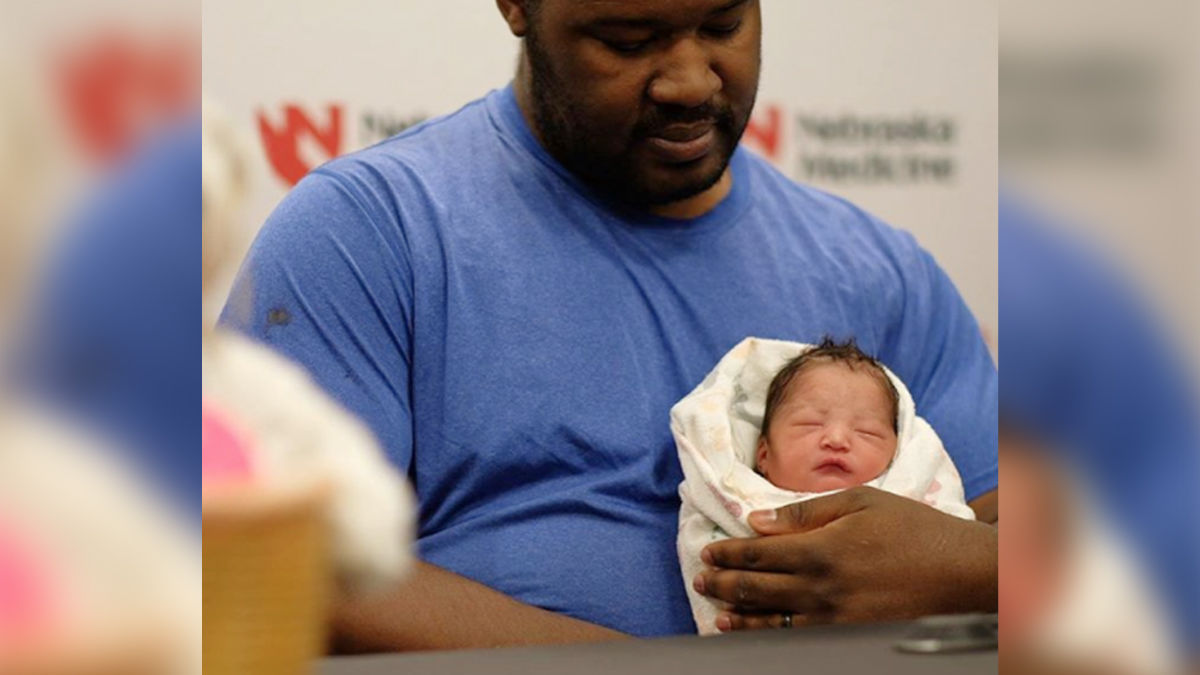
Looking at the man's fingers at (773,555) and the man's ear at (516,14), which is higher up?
the man's ear at (516,14)

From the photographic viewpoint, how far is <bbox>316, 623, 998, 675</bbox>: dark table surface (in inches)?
31.3

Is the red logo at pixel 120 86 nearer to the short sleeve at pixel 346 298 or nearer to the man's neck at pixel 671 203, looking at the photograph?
the short sleeve at pixel 346 298

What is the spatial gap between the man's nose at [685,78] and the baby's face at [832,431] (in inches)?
12.9

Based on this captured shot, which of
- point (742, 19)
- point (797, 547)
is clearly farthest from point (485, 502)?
point (742, 19)

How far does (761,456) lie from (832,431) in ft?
0.35

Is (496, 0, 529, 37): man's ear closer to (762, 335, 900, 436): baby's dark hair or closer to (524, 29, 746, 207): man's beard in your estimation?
(524, 29, 746, 207): man's beard

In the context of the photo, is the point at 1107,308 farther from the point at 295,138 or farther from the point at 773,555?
the point at 295,138

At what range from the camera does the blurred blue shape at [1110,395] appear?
1.09ft

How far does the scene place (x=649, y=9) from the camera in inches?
65.1

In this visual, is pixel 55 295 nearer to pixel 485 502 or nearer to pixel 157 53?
pixel 157 53

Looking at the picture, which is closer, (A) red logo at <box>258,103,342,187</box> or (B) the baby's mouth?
(B) the baby's mouth

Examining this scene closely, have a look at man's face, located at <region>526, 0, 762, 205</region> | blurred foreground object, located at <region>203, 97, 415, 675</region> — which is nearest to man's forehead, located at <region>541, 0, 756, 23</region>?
man's face, located at <region>526, 0, 762, 205</region>

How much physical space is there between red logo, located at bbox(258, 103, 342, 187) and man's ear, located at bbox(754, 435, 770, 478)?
868 millimetres

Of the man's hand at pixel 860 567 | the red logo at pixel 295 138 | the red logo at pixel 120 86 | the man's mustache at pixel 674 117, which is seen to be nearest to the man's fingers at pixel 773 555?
the man's hand at pixel 860 567
